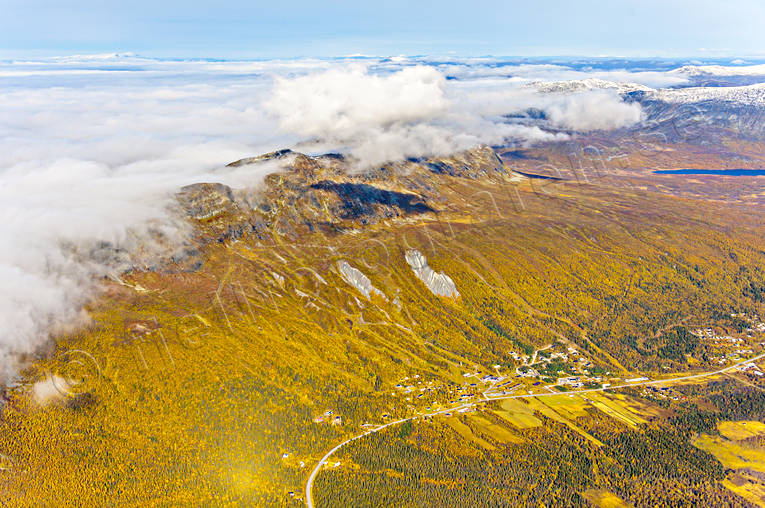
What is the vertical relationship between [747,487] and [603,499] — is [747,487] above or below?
above

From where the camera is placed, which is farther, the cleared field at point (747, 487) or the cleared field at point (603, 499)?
the cleared field at point (747, 487)

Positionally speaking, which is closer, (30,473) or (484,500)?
(484,500)

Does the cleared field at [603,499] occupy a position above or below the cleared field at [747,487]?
below

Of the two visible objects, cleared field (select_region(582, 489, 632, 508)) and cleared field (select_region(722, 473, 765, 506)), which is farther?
cleared field (select_region(722, 473, 765, 506))

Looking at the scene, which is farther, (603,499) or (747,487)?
(747,487)

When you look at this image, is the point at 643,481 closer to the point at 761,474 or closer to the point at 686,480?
the point at 686,480

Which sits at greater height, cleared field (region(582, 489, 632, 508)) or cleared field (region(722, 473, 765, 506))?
cleared field (region(722, 473, 765, 506))

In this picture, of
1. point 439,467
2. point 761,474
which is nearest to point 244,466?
point 439,467
